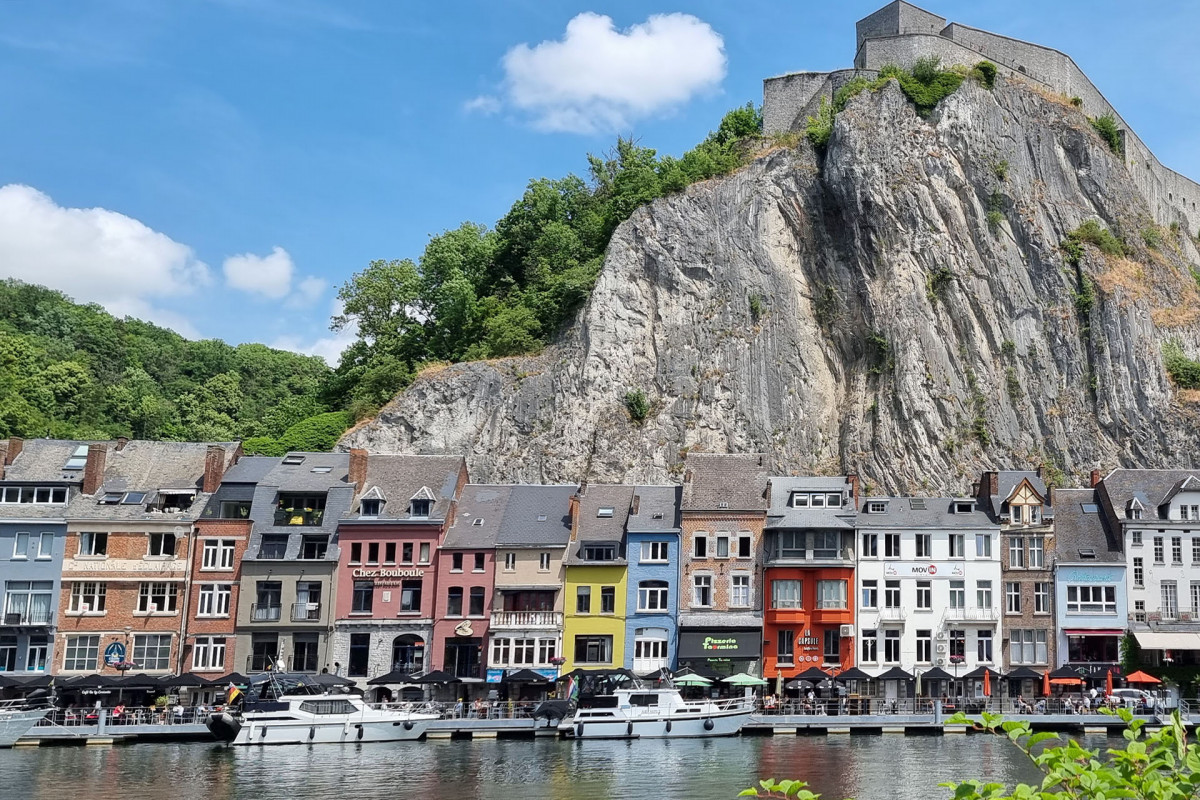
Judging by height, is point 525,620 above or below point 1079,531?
below

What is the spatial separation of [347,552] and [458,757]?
16.8 metres

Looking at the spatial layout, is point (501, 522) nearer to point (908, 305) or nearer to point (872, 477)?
point (872, 477)

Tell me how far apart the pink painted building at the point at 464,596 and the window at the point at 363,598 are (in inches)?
23.7

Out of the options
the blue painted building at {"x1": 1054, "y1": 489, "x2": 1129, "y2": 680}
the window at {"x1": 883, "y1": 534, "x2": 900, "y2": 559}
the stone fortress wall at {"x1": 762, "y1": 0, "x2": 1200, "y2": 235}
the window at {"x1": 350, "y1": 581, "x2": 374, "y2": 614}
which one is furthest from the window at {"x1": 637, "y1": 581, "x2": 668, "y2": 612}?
the stone fortress wall at {"x1": 762, "y1": 0, "x2": 1200, "y2": 235}

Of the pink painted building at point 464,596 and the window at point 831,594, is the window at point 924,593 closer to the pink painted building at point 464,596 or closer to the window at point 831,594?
the window at point 831,594

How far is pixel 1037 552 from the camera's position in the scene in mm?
56344

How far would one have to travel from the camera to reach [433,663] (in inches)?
2131

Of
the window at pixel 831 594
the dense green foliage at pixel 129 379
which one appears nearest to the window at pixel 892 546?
the window at pixel 831 594

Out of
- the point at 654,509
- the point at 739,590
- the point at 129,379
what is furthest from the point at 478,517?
the point at 129,379

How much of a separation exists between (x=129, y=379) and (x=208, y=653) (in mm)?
53524

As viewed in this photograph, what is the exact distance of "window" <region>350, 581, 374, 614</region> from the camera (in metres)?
54.9

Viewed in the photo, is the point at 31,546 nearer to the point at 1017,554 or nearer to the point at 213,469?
the point at 213,469

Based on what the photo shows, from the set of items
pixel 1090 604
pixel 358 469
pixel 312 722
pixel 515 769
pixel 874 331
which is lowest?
pixel 515 769

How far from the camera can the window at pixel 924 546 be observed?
56.8m
